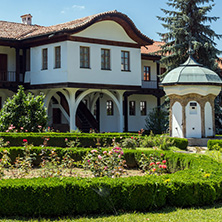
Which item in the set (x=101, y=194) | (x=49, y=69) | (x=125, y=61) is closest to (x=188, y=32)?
(x=125, y=61)

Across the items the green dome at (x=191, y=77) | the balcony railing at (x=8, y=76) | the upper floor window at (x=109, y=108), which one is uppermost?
the balcony railing at (x=8, y=76)

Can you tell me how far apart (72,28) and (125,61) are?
Result: 4.68 metres

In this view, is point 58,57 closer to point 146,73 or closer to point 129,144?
point 129,144

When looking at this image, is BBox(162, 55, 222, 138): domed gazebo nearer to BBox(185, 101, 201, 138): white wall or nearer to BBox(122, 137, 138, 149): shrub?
BBox(185, 101, 201, 138): white wall

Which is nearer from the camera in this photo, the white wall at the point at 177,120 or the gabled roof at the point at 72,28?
the white wall at the point at 177,120

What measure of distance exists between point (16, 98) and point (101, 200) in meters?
13.0

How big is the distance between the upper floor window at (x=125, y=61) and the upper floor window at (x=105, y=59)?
1127 mm

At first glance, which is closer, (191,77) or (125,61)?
(191,77)

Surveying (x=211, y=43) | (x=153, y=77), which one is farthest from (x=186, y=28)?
(x=153, y=77)

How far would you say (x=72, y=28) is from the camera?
21.4 m

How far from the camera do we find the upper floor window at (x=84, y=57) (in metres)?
22.5

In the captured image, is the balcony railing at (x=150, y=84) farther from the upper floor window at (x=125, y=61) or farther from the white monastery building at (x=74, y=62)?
Result: the upper floor window at (x=125, y=61)

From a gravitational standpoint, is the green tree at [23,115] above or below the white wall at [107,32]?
below

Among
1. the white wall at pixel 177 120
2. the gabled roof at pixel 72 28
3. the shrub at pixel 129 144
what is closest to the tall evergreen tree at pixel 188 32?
the gabled roof at pixel 72 28
